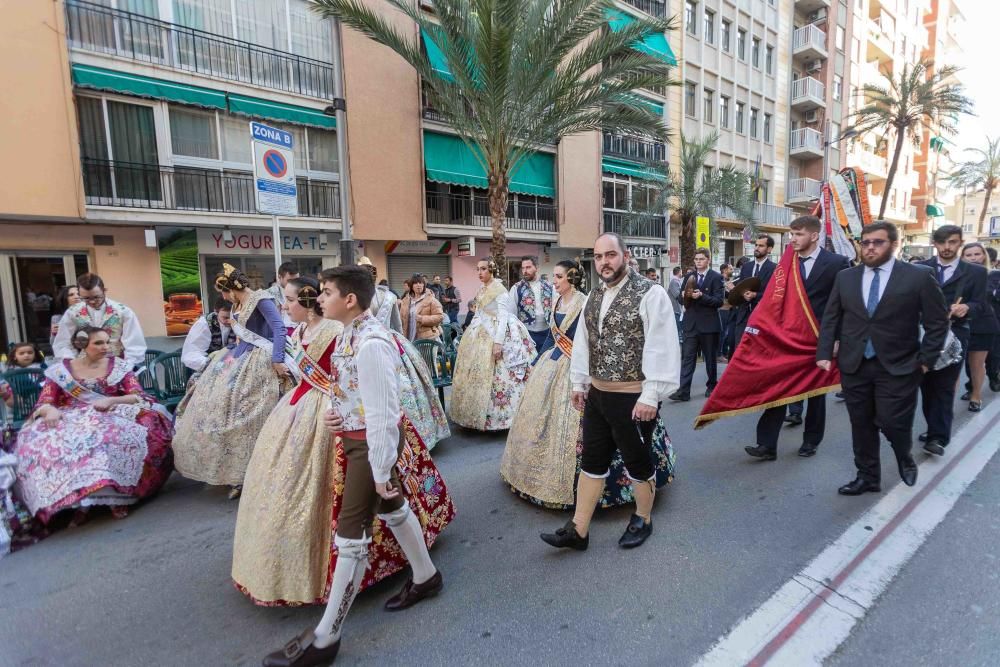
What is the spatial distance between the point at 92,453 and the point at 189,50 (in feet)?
42.4

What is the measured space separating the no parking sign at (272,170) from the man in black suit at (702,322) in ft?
16.3

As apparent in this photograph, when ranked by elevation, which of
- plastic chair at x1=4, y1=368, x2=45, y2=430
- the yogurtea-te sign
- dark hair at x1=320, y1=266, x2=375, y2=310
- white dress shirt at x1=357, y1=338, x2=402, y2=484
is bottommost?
plastic chair at x1=4, y1=368, x2=45, y2=430

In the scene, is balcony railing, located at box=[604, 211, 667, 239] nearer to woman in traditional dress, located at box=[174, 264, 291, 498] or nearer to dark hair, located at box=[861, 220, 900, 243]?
dark hair, located at box=[861, 220, 900, 243]

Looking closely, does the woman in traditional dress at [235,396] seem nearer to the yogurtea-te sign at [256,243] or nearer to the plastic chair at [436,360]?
the plastic chair at [436,360]

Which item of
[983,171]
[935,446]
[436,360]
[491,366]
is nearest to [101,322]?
[436,360]

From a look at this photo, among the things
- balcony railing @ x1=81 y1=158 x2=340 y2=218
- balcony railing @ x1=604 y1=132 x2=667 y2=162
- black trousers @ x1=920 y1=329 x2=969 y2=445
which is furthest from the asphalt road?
balcony railing @ x1=604 y1=132 x2=667 y2=162

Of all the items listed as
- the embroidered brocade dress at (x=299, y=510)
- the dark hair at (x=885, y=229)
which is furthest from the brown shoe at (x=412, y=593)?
the dark hair at (x=885, y=229)

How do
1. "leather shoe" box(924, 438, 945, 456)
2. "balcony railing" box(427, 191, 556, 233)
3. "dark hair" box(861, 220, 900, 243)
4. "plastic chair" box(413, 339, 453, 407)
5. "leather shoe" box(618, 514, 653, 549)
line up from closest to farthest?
"leather shoe" box(618, 514, 653, 549)
"dark hair" box(861, 220, 900, 243)
"leather shoe" box(924, 438, 945, 456)
"plastic chair" box(413, 339, 453, 407)
"balcony railing" box(427, 191, 556, 233)

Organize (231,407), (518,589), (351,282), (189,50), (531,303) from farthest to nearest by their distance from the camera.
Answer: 1. (189,50)
2. (531,303)
3. (231,407)
4. (518,589)
5. (351,282)

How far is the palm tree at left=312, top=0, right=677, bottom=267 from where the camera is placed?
9.74m

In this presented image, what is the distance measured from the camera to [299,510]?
261cm

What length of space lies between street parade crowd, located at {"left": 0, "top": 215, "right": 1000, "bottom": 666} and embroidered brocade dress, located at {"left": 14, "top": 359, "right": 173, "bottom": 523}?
0.05 ft

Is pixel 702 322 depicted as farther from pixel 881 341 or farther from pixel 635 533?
pixel 635 533

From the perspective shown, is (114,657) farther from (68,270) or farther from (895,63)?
(895,63)
